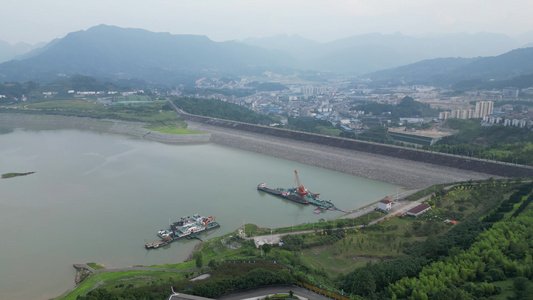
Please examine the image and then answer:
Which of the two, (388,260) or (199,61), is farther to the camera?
(199,61)

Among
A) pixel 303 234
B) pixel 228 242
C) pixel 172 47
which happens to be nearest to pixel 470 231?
pixel 303 234

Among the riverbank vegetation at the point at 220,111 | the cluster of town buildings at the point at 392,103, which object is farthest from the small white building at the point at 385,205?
the riverbank vegetation at the point at 220,111

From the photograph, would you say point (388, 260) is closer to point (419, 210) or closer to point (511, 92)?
point (419, 210)

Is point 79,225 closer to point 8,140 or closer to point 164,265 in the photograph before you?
point 164,265

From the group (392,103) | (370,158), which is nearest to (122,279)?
(370,158)

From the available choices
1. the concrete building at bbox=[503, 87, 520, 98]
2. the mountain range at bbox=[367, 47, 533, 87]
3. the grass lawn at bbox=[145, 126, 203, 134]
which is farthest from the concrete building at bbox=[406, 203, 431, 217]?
the mountain range at bbox=[367, 47, 533, 87]
